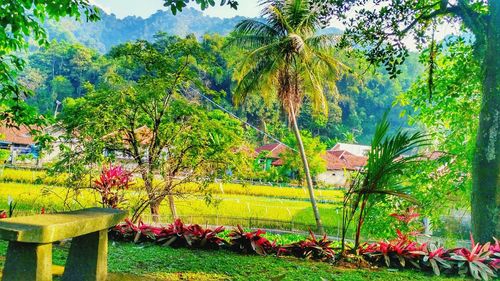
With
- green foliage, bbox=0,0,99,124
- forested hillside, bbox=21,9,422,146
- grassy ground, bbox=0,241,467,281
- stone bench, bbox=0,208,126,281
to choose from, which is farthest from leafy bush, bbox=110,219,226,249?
forested hillside, bbox=21,9,422,146

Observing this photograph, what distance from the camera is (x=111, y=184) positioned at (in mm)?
5336

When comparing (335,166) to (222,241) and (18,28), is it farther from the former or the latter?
(18,28)

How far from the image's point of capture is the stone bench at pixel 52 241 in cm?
230

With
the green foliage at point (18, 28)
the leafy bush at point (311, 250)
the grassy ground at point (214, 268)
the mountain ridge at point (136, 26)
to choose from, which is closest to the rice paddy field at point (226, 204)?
the green foliage at point (18, 28)

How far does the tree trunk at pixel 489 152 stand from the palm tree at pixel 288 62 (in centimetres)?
802

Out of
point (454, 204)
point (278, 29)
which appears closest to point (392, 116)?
point (278, 29)

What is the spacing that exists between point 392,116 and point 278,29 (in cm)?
4249

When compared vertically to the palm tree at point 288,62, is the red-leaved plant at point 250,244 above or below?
below

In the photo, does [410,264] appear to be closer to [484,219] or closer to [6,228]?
[484,219]

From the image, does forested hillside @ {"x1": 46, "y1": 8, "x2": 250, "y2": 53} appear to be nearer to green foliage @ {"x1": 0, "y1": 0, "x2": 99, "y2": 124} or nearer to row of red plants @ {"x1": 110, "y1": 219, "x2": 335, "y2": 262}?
green foliage @ {"x1": 0, "y1": 0, "x2": 99, "y2": 124}

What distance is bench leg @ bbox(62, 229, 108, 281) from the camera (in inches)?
113

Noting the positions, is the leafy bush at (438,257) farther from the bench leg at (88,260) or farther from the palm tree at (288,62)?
the palm tree at (288,62)

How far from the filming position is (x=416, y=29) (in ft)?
16.7

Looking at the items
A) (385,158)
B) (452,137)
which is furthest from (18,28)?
(452,137)
